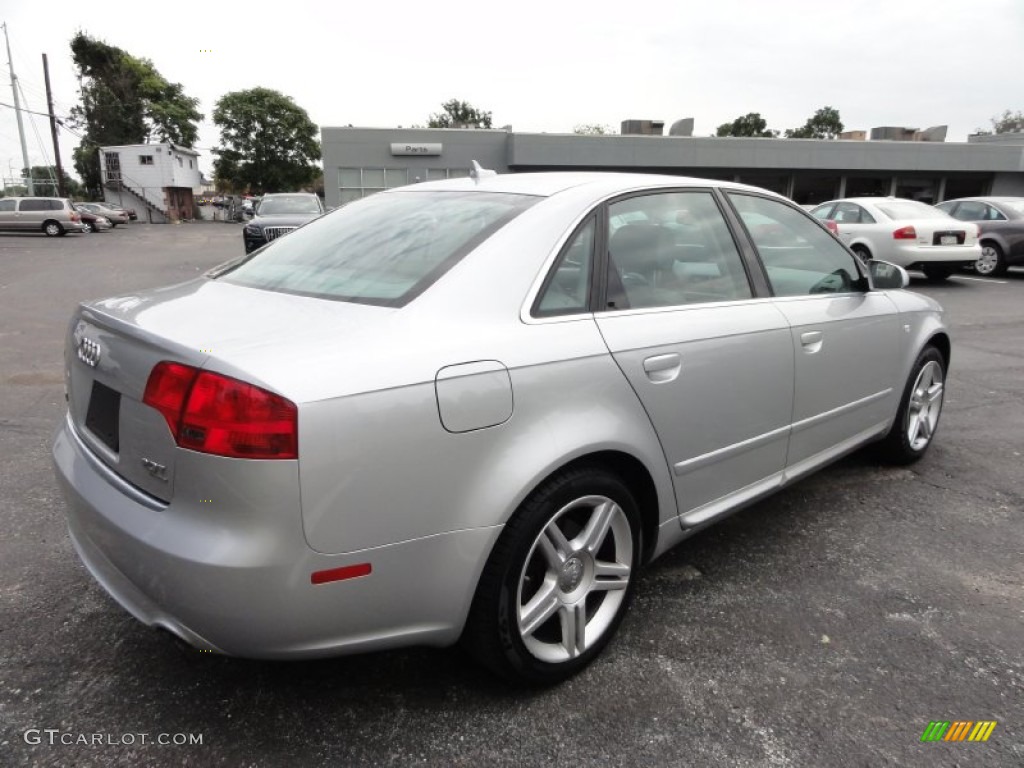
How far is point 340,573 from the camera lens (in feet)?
5.74

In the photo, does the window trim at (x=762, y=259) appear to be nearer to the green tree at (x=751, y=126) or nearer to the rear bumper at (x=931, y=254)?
the rear bumper at (x=931, y=254)

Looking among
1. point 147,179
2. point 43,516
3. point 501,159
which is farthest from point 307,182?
point 43,516

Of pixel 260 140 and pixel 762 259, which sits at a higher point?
pixel 260 140

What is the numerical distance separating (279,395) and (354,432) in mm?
192

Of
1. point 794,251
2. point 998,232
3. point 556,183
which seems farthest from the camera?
point 998,232

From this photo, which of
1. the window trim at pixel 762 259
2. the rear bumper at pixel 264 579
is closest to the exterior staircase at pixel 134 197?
the window trim at pixel 762 259

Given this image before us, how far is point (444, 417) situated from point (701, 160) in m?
36.0

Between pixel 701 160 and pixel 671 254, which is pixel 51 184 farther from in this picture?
pixel 671 254

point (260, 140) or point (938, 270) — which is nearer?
point (938, 270)

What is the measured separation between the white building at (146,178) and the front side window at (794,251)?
56168mm

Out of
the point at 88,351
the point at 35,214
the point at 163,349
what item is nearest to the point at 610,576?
the point at 163,349

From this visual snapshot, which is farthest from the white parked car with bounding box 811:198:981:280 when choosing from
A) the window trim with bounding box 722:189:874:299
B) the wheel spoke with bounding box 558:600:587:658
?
the wheel spoke with bounding box 558:600:587:658

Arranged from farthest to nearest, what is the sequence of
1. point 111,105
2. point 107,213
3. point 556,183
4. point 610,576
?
point 111,105 < point 107,213 < point 556,183 < point 610,576

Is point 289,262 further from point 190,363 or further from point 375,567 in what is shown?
point 375,567
